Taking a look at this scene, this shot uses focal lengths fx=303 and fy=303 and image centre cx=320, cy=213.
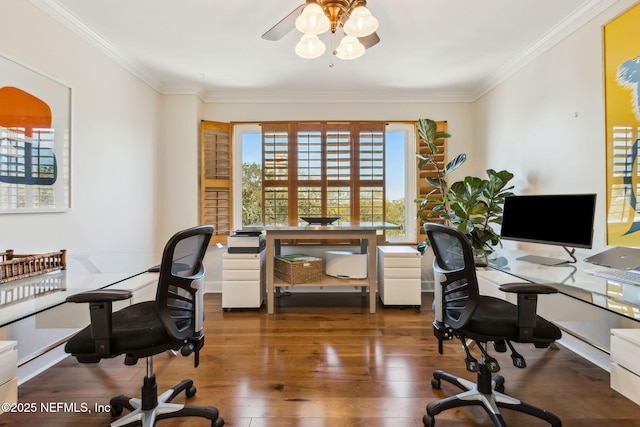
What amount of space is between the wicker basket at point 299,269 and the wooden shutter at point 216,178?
0.99 metres

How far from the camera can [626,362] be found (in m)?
1.20

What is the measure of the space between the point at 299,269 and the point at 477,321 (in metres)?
1.97

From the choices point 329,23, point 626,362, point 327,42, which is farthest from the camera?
point 327,42

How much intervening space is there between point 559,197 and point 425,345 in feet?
4.79

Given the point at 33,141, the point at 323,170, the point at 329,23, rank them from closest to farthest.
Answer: the point at 329,23
the point at 33,141
the point at 323,170

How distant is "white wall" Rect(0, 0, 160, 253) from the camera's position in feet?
6.41

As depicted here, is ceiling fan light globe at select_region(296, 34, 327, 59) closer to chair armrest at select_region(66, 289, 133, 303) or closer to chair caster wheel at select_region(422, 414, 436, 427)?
chair armrest at select_region(66, 289, 133, 303)

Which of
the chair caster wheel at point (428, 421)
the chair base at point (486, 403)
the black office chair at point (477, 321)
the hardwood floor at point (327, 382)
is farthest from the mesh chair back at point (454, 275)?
the hardwood floor at point (327, 382)

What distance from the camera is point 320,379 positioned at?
1.98 meters

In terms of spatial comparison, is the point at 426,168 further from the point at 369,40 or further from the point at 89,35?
the point at 89,35

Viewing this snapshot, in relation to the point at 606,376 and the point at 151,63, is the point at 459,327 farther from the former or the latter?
the point at 151,63

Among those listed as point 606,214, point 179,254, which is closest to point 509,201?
point 606,214

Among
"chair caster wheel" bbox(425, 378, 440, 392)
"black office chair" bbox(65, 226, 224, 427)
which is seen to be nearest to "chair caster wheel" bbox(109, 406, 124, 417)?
"black office chair" bbox(65, 226, 224, 427)

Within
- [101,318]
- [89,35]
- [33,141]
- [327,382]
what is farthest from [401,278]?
[89,35]
